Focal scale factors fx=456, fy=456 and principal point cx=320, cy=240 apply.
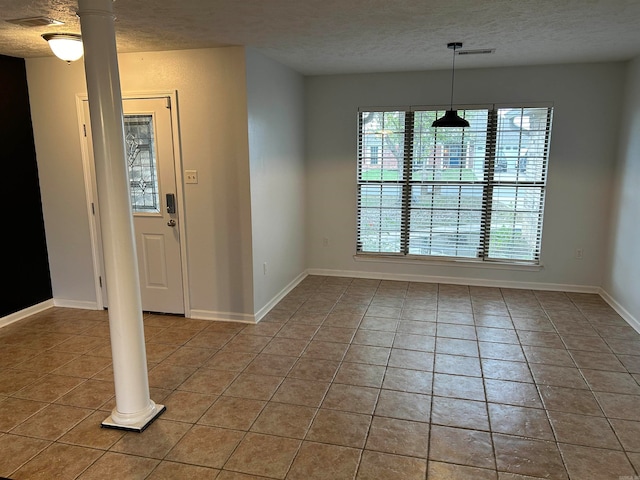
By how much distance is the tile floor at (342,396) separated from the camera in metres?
2.28

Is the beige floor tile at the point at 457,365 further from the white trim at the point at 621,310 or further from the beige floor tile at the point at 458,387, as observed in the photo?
the white trim at the point at 621,310

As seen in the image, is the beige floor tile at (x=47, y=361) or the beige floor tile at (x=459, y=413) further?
the beige floor tile at (x=47, y=361)

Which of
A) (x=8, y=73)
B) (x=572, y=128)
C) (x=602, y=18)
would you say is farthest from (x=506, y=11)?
(x=8, y=73)

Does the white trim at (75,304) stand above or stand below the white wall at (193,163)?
below

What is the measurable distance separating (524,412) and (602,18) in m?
2.60

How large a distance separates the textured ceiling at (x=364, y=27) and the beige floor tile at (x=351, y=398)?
2.38 m

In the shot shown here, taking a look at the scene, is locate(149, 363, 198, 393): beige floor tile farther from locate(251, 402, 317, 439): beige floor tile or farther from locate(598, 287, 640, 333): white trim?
locate(598, 287, 640, 333): white trim

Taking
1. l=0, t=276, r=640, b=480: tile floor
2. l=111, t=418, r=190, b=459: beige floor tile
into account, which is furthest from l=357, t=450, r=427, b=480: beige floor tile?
l=111, t=418, r=190, b=459: beige floor tile

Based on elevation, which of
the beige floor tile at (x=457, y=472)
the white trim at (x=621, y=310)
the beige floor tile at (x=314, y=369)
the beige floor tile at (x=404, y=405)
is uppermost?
the white trim at (x=621, y=310)

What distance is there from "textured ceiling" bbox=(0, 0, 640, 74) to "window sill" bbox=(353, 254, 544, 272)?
219 cm

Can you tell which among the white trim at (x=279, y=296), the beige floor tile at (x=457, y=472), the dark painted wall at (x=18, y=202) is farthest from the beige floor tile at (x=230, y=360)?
the dark painted wall at (x=18, y=202)

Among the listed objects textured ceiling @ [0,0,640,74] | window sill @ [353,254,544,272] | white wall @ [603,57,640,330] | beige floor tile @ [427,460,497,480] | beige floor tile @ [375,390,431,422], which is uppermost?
textured ceiling @ [0,0,640,74]

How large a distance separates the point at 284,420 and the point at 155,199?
95.7 inches

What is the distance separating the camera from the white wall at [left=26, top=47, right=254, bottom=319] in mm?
3844
